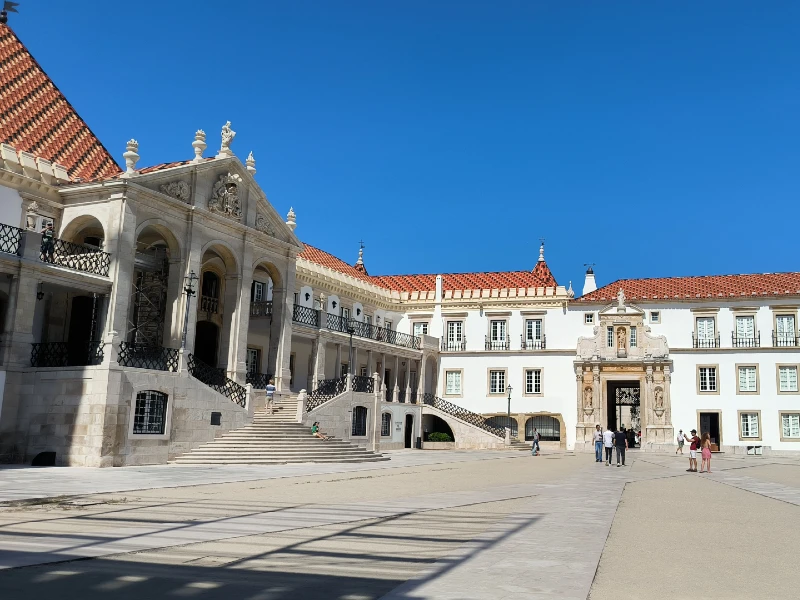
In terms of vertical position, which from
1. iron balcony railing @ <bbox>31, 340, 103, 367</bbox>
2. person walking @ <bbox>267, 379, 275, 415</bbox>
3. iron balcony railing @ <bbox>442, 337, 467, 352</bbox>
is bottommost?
person walking @ <bbox>267, 379, 275, 415</bbox>

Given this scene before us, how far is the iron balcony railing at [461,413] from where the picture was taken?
42.3 meters

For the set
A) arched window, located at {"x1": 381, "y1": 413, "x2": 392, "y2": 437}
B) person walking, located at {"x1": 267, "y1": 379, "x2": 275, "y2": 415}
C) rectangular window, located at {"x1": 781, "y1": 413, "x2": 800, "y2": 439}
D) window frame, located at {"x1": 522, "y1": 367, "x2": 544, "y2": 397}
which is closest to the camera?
person walking, located at {"x1": 267, "y1": 379, "x2": 275, "y2": 415}

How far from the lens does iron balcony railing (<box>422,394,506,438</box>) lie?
42.3 m

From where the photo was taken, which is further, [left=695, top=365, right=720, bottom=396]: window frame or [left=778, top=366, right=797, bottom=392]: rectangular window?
[left=695, top=365, right=720, bottom=396]: window frame

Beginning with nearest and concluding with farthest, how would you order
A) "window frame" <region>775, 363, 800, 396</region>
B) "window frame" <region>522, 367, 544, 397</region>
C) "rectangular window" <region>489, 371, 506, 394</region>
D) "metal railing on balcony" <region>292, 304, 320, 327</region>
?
"metal railing on balcony" <region>292, 304, 320, 327</region> → "window frame" <region>775, 363, 800, 396</region> → "window frame" <region>522, 367, 544, 397</region> → "rectangular window" <region>489, 371, 506, 394</region>

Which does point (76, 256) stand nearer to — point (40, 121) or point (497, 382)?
point (40, 121)

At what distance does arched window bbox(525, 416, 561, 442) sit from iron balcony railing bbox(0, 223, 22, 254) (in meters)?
32.0

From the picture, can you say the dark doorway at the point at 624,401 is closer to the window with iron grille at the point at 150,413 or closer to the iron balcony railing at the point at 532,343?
the iron balcony railing at the point at 532,343

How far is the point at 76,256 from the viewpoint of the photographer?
22.6 m

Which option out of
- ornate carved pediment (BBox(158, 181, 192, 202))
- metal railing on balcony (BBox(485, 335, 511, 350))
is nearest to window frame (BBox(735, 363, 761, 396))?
metal railing on balcony (BBox(485, 335, 511, 350))

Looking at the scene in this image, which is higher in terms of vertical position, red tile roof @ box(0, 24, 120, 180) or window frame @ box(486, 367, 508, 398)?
red tile roof @ box(0, 24, 120, 180)

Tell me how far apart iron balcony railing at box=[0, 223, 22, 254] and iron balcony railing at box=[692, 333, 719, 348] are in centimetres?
3541

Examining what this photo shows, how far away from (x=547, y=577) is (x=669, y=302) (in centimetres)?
4073

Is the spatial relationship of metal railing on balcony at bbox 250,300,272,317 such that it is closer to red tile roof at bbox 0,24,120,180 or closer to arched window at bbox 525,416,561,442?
red tile roof at bbox 0,24,120,180
